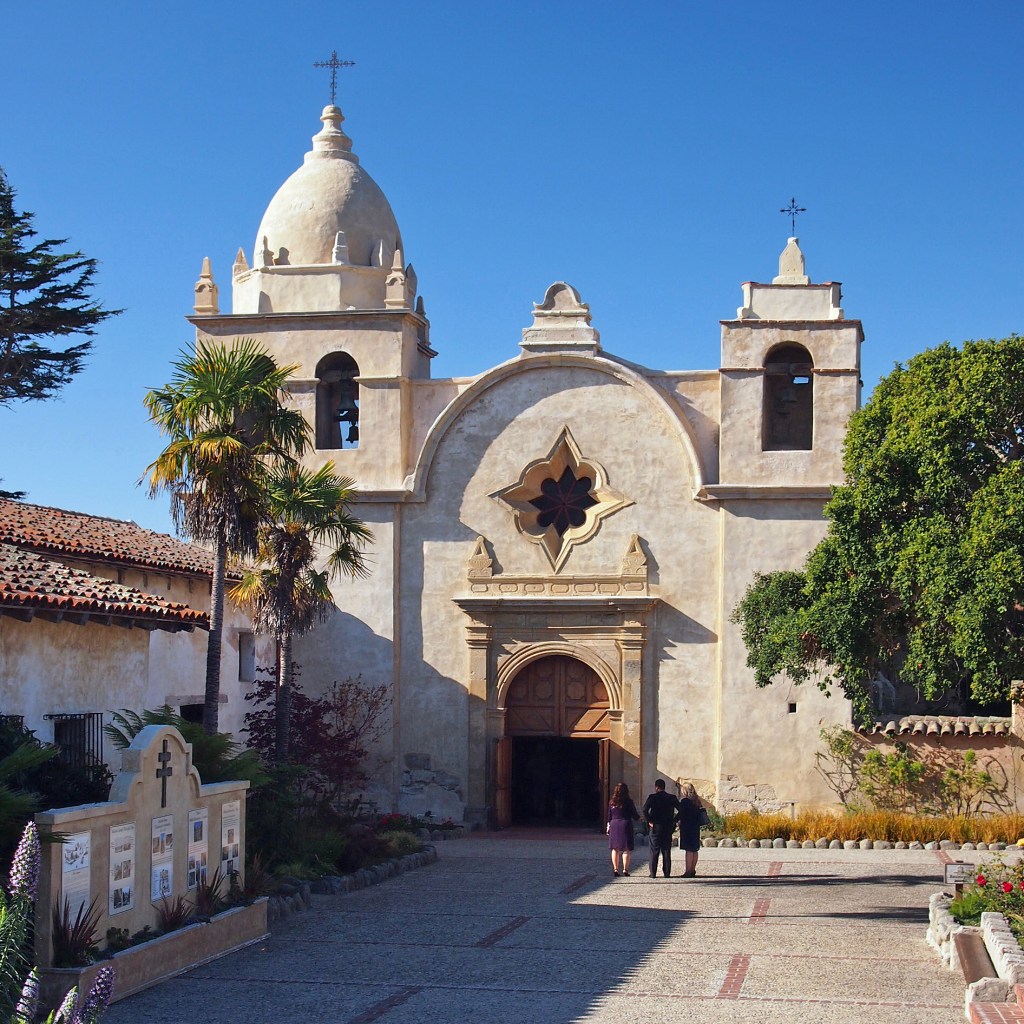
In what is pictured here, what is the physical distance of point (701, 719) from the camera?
28531 mm

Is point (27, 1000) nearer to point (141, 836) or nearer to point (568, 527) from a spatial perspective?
point (141, 836)

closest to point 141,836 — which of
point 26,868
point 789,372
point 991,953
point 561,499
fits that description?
point 26,868

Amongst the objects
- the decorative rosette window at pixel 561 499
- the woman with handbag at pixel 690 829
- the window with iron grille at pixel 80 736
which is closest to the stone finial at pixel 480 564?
the decorative rosette window at pixel 561 499

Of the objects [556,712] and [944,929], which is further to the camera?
[556,712]

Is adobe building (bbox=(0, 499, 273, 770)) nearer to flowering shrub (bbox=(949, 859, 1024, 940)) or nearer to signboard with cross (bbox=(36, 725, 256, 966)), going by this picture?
signboard with cross (bbox=(36, 725, 256, 966))

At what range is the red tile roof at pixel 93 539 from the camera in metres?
22.0

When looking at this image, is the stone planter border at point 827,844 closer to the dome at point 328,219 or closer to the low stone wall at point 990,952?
the low stone wall at point 990,952

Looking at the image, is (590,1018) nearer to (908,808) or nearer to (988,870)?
(988,870)

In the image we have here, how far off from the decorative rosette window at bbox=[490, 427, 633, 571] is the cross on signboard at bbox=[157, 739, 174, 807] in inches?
593

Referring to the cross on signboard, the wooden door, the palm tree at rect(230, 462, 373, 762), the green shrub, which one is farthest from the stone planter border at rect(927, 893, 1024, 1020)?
the wooden door

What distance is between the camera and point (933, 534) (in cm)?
2023

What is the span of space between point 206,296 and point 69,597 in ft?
46.7

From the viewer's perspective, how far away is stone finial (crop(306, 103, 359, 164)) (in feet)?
106

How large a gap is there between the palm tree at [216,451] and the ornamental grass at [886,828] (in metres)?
10.8
